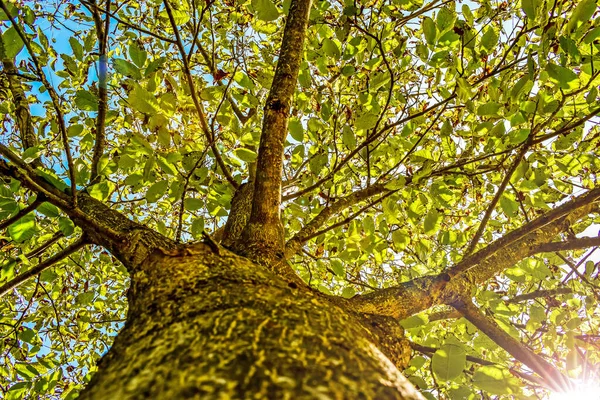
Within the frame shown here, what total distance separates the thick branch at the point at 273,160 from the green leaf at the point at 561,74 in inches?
43.9

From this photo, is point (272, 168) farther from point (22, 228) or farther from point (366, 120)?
point (22, 228)

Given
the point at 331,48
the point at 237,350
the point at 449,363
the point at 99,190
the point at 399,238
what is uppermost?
the point at 331,48

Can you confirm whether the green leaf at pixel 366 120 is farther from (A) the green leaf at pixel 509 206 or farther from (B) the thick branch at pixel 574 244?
(B) the thick branch at pixel 574 244

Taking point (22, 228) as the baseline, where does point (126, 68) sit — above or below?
above

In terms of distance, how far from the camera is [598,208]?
2295 millimetres

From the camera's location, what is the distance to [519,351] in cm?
165

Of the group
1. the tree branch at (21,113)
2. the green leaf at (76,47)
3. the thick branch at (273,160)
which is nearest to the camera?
the thick branch at (273,160)

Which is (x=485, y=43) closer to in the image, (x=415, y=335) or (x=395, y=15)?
(x=395, y=15)

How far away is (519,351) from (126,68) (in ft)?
7.13

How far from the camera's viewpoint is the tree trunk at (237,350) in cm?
50

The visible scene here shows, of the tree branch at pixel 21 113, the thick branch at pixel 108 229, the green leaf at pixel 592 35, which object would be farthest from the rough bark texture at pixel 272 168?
the tree branch at pixel 21 113

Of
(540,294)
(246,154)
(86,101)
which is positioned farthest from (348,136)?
(540,294)

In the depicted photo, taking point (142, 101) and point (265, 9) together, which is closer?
point (142, 101)

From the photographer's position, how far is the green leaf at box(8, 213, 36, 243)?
1686 mm
